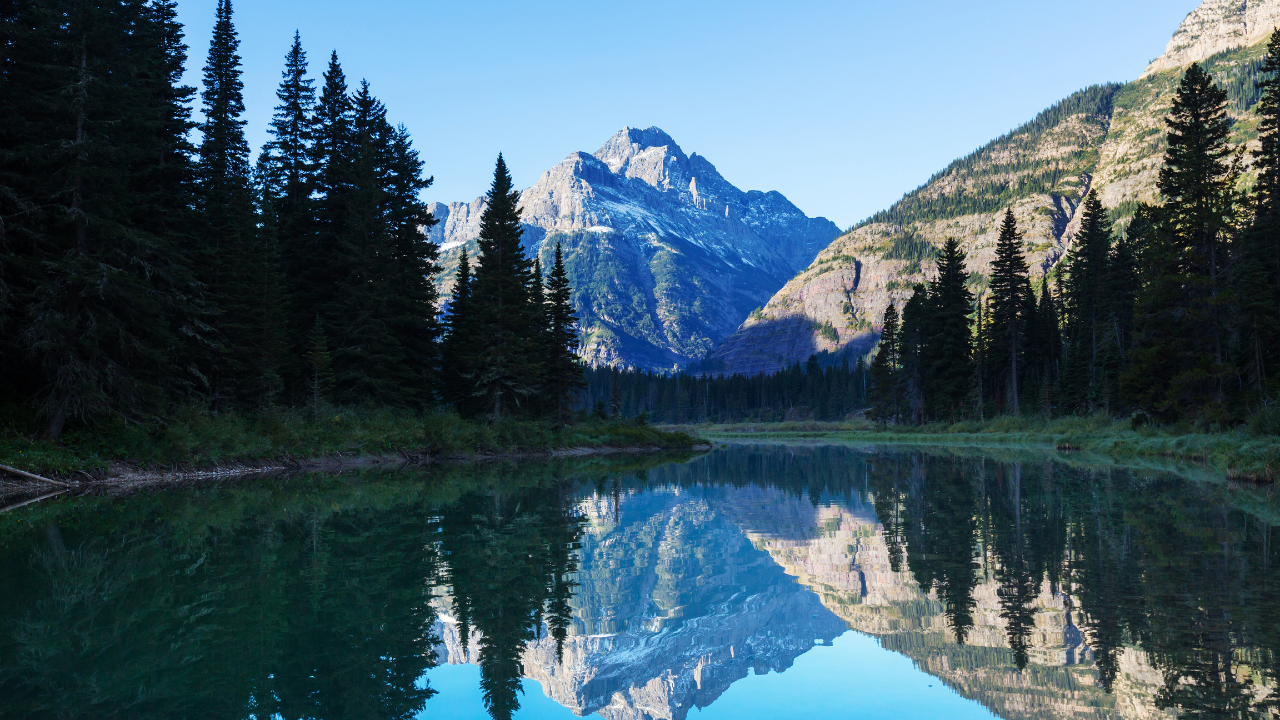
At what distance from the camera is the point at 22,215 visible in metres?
24.9

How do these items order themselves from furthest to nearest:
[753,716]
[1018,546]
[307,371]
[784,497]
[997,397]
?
[997,397]
[307,371]
[784,497]
[1018,546]
[753,716]

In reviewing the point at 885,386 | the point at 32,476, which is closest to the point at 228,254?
the point at 32,476

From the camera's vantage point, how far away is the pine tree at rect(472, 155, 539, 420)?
50.7m

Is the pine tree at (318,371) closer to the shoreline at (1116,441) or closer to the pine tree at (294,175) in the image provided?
the pine tree at (294,175)

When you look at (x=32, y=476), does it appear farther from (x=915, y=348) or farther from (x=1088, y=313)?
(x=915, y=348)

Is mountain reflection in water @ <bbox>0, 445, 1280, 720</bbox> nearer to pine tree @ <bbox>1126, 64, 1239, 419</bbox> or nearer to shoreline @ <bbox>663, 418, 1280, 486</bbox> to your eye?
shoreline @ <bbox>663, 418, 1280, 486</bbox>

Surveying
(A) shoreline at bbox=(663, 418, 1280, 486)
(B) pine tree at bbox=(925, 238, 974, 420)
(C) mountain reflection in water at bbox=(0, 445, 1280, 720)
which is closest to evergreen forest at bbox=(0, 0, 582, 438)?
(C) mountain reflection in water at bbox=(0, 445, 1280, 720)

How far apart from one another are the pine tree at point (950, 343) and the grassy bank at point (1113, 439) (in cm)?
383

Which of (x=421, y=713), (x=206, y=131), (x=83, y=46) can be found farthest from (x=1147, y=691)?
(x=206, y=131)

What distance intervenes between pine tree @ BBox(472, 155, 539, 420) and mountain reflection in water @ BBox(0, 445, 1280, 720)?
3039 cm

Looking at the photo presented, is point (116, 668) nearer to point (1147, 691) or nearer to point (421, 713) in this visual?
point (421, 713)

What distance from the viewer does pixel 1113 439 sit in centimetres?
4544

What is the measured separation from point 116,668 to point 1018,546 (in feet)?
45.8

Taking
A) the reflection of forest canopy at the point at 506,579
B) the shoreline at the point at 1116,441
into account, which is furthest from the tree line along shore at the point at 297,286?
the reflection of forest canopy at the point at 506,579
